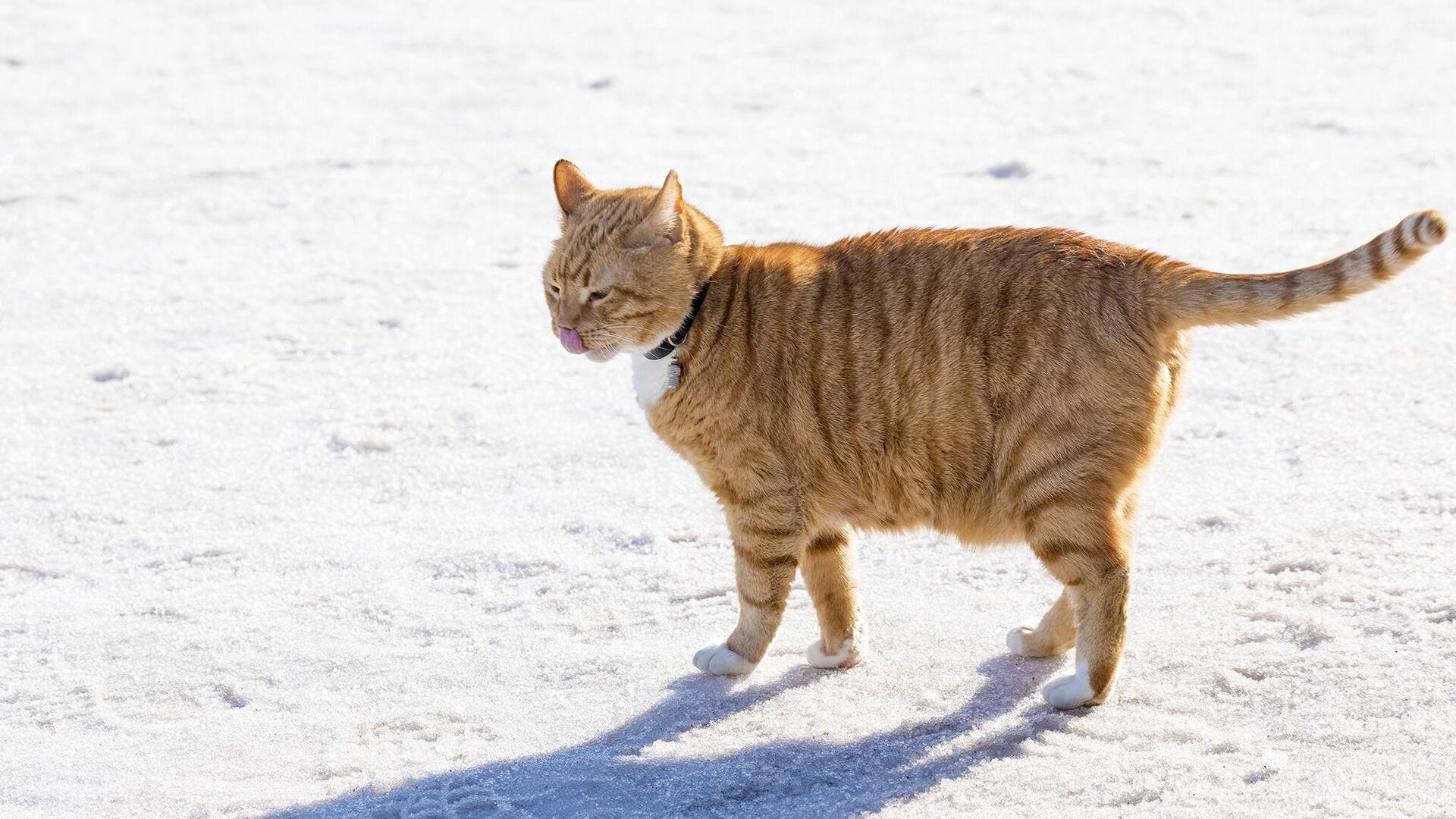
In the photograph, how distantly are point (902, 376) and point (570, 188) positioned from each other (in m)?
1.12

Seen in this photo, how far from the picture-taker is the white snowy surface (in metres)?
3.55

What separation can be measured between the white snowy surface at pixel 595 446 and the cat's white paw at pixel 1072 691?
0.14 ft

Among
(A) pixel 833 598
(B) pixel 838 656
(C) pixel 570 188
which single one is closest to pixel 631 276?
(C) pixel 570 188

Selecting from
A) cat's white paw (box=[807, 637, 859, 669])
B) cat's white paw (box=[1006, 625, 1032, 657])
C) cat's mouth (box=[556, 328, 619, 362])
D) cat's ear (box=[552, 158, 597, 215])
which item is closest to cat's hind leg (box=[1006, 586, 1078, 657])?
cat's white paw (box=[1006, 625, 1032, 657])

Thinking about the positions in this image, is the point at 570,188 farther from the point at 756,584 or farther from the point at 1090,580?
the point at 1090,580

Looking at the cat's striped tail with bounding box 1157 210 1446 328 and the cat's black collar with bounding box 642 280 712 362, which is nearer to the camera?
the cat's striped tail with bounding box 1157 210 1446 328

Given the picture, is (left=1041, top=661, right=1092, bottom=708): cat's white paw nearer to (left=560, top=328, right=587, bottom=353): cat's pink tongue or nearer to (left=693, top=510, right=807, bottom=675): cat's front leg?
(left=693, top=510, right=807, bottom=675): cat's front leg

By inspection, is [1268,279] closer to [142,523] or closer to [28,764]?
[28,764]

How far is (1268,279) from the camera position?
3508 millimetres

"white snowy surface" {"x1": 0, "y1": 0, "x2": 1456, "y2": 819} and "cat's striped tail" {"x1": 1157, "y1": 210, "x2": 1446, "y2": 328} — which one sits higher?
"cat's striped tail" {"x1": 1157, "y1": 210, "x2": 1446, "y2": 328}

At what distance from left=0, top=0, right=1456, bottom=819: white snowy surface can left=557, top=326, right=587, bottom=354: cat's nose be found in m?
0.85

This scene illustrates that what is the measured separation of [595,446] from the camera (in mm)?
5500

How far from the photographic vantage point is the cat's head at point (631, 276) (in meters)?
3.90

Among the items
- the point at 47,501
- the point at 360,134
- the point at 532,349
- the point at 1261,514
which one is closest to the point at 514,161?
the point at 360,134
